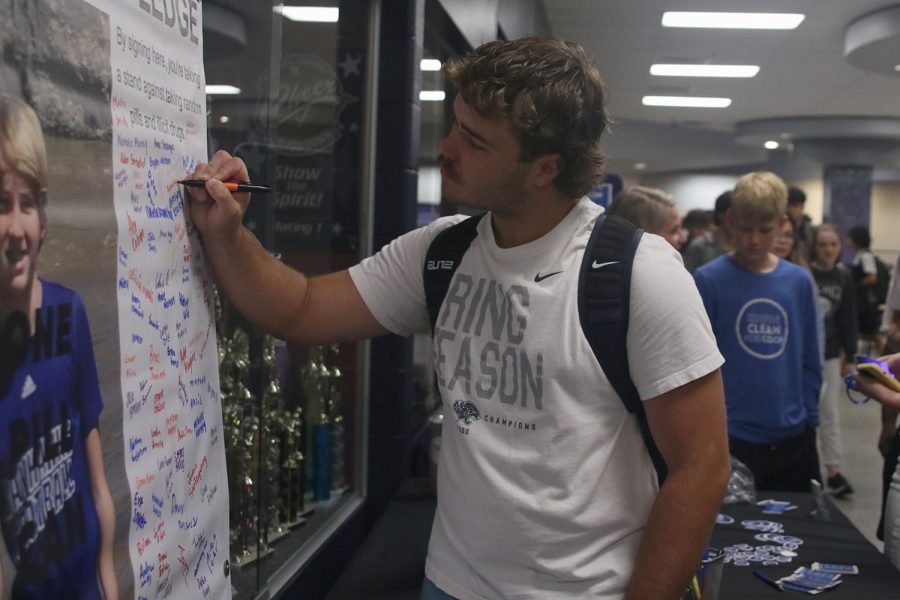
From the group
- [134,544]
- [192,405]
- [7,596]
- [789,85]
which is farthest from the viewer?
[789,85]

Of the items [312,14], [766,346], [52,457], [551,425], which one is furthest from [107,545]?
[766,346]

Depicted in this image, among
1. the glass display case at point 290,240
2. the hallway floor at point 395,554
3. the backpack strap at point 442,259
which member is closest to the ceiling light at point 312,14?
the glass display case at point 290,240

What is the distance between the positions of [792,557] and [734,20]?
699cm

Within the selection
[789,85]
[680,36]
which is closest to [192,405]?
[680,36]

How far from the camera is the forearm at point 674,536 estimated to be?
1399 mm

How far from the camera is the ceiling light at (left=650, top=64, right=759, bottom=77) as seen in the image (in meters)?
10.6

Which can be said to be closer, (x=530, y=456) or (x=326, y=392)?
(x=530, y=456)

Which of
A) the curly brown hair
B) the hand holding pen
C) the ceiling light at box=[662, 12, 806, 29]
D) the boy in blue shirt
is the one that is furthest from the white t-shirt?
the ceiling light at box=[662, 12, 806, 29]

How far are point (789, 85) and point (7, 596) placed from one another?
12108mm

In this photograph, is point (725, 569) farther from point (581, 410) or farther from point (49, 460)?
point (49, 460)

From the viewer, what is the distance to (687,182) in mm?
21484

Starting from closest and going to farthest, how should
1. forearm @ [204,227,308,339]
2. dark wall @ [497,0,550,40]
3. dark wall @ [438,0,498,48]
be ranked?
forearm @ [204,227,308,339]
dark wall @ [438,0,498,48]
dark wall @ [497,0,550,40]
